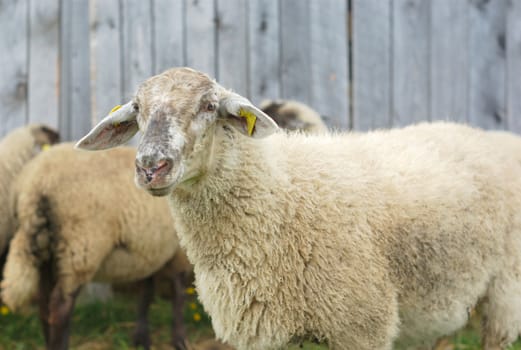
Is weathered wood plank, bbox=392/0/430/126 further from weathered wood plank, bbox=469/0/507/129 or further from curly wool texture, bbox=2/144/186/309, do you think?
curly wool texture, bbox=2/144/186/309

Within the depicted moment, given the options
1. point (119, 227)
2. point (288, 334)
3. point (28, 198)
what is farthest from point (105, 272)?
point (288, 334)

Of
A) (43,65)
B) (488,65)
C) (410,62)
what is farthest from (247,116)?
(43,65)

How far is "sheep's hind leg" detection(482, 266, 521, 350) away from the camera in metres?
3.42

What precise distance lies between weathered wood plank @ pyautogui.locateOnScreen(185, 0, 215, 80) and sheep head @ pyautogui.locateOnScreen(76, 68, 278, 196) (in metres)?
2.46

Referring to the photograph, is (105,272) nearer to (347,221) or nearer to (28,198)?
(28,198)

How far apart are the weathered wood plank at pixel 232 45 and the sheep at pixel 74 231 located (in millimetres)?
1107

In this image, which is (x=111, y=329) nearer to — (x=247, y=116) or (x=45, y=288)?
(x=45, y=288)

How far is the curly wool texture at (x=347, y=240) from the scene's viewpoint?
2867 mm

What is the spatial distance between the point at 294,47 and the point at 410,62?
0.93 metres

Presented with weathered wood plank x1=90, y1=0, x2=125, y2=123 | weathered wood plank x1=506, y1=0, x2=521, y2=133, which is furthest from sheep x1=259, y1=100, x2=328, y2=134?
weathered wood plank x1=506, y1=0, x2=521, y2=133

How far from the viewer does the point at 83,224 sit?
4414 millimetres

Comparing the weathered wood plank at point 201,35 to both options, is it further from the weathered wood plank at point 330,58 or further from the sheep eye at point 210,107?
the sheep eye at point 210,107

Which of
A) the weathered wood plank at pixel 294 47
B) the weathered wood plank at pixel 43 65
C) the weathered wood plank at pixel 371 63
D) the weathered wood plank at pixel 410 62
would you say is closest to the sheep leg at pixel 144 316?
the weathered wood plank at pixel 43 65

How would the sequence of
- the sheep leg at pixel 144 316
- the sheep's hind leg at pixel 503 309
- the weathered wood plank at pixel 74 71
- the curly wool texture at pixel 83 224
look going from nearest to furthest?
the sheep's hind leg at pixel 503 309 → the curly wool texture at pixel 83 224 → the sheep leg at pixel 144 316 → the weathered wood plank at pixel 74 71
